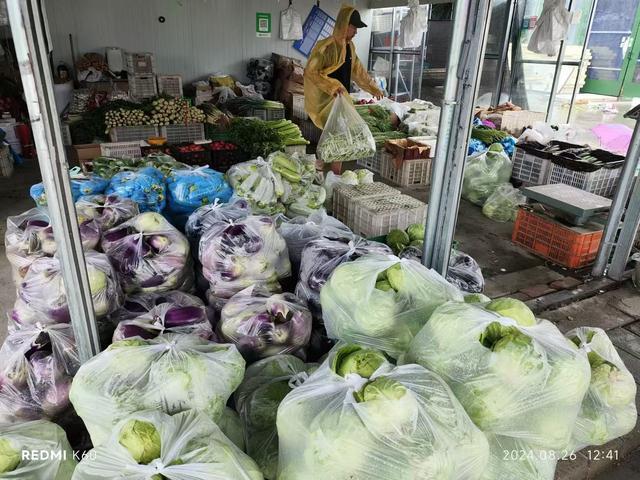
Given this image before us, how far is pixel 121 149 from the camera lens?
15.6 feet

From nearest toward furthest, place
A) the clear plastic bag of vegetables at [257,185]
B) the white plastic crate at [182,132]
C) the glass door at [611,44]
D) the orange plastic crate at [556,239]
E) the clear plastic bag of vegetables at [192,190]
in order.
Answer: the clear plastic bag of vegetables at [192,190]
the clear plastic bag of vegetables at [257,185]
the orange plastic crate at [556,239]
the white plastic crate at [182,132]
the glass door at [611,44]

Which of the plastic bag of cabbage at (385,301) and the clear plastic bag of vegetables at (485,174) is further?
the clear plastic bag of vegetables at (485,174)

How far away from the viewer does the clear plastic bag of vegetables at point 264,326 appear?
176 cm

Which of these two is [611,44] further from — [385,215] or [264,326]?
[264,326]

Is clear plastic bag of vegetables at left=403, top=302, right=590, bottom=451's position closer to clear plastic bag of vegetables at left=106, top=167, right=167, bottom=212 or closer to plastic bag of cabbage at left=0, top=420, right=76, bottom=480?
plastic bag of cabbage at left=0, top=420, right=76, bottom=480

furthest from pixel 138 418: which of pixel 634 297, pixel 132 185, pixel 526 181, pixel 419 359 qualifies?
pixel 526 181

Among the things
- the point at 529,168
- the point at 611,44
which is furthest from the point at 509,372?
the point at 611,44

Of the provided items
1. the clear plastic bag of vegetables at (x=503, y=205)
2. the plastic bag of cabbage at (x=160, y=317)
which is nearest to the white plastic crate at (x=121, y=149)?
the plastic bag of cabbage at (x=160, y=317)

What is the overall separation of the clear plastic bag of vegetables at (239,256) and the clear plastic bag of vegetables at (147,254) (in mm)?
128

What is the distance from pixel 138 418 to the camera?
1.08m

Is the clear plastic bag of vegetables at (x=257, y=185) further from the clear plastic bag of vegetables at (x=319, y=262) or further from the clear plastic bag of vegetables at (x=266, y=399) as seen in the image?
the clear plastic bag of vegetables at (x=266, y=399)

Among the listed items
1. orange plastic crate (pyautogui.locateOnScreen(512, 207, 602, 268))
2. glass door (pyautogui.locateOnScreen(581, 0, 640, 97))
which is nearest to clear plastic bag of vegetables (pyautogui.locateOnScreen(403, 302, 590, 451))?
orange plastic crate (pyautogui.locateOnScreen(512, 207, 602, 268))

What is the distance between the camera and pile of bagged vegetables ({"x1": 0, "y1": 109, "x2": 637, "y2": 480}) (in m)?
1.03

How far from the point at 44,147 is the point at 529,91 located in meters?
9.04
